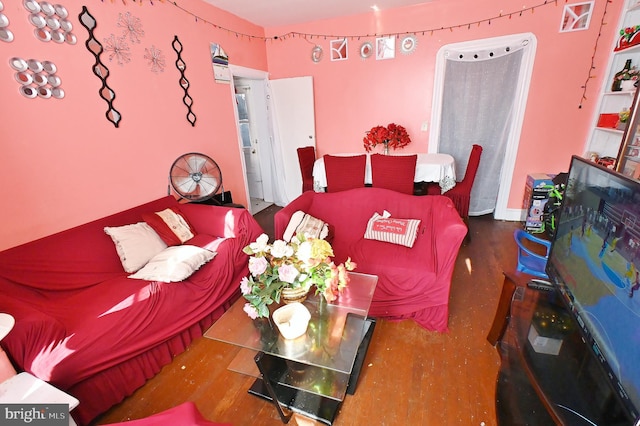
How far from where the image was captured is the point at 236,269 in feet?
7.02

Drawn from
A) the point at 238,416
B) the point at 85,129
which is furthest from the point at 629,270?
the point at 85,129

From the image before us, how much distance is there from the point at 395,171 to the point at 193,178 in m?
1.95

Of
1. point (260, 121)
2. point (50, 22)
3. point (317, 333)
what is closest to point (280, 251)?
point (317, 333)

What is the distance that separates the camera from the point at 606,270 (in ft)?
2.71

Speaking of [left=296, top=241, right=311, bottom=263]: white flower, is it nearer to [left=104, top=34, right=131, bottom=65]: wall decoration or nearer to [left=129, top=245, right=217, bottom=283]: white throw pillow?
[left=129, top=245, right=217, bottom=283]: white throw pillow

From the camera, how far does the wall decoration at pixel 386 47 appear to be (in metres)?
3.42

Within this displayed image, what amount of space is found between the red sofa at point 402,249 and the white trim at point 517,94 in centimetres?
170

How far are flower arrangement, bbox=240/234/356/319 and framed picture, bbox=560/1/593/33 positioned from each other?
348 centimetres

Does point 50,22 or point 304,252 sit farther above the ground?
point 50,22

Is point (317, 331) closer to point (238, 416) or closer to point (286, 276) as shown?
point (286, 276)

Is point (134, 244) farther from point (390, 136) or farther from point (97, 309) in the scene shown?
point (390, 136)

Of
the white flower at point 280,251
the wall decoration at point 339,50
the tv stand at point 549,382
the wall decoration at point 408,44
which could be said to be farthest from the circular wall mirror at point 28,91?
the wall decoration at point 408,44

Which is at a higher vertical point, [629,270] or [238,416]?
[629,270]

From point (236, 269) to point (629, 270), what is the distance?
6.66ft
